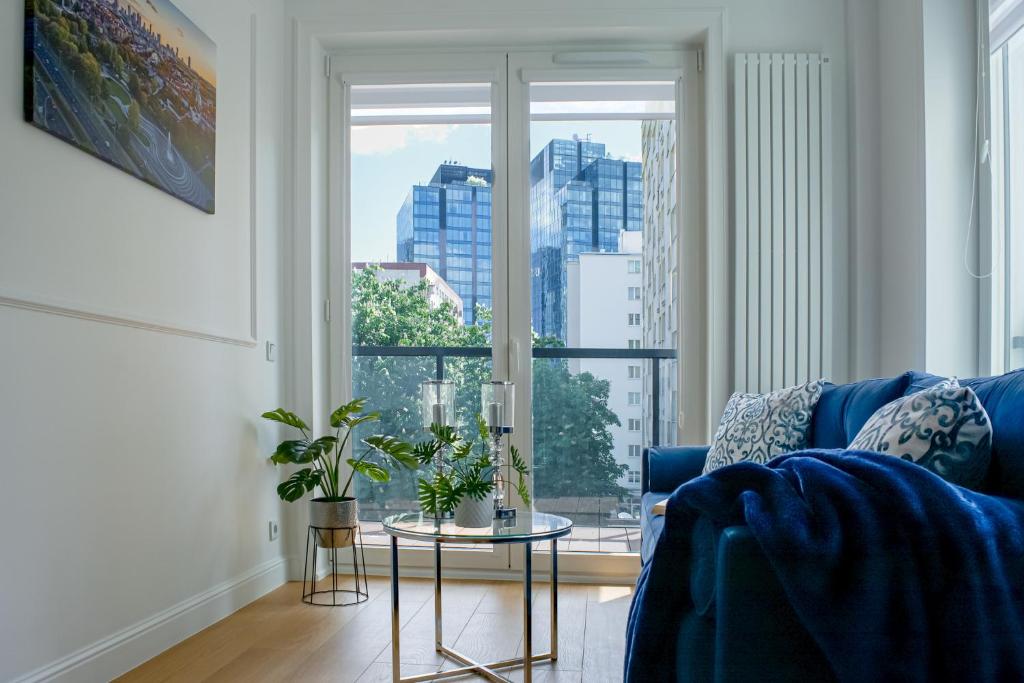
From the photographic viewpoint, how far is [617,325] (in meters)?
4.08

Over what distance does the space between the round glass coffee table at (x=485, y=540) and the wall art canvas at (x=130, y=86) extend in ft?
4.49

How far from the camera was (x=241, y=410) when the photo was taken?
11.5ft

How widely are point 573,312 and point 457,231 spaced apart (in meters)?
0.65

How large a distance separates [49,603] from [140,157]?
1.32 meters

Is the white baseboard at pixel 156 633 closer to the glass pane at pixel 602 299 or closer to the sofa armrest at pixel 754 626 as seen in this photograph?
the glass pane at pixel 602 299

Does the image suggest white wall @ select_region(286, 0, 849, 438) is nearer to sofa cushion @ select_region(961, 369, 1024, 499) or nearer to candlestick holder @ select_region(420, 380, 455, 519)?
candlestick holder @ select_region(420, 380, 455, 519)

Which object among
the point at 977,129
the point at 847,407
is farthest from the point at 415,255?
the point at 977,129

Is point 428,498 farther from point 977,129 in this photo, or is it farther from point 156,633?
point 977,129

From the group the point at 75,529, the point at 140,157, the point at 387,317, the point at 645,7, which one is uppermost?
the point at 645,7

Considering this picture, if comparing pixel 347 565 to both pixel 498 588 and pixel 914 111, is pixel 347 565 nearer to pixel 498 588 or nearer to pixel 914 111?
pixel 498 588

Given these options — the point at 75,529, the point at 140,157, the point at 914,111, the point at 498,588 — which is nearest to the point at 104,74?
the point at 140,157

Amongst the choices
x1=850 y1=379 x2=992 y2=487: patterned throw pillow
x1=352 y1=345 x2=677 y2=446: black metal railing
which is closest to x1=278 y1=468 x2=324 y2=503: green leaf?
x1=352 y1=345 x2=677 y2=446: black metal railing

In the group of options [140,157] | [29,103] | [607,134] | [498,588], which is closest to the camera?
[29,103]

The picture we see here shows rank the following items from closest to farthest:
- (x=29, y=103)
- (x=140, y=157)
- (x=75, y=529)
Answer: (x=29, y=103), (x=75, y=529), (x=140, y=157)
